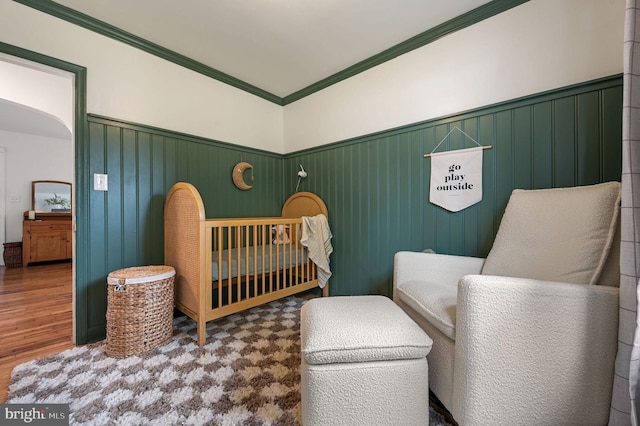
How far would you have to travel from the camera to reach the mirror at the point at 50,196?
4.51 meters

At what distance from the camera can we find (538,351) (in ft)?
2.83

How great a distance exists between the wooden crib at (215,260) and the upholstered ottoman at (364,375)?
97 cm

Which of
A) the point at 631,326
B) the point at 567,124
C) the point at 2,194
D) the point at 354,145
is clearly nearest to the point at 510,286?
the point at 631,326

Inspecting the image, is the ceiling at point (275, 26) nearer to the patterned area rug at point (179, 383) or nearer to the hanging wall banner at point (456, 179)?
the hanging wall banner at point (456, 179)

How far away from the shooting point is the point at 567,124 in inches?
57.4

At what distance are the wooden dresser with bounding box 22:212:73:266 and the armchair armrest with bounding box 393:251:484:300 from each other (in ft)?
19.2

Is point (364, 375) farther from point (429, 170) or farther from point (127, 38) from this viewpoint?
point (127, 38)

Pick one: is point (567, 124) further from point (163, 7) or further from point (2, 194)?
point (2, 194)

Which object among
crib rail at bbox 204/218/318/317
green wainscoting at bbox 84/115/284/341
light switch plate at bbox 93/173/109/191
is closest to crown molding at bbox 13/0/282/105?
green wainscoting at bbox 84/115/284/341

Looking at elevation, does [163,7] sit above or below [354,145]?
above

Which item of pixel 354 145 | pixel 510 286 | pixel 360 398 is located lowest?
pixel 360 398

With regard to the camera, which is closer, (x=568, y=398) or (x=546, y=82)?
(x=568, y=398)

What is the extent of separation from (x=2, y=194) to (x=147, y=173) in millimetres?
4625

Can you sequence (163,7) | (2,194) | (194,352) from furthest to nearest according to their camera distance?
1. (2,194)
2. (163,7)
3. (194,352)
